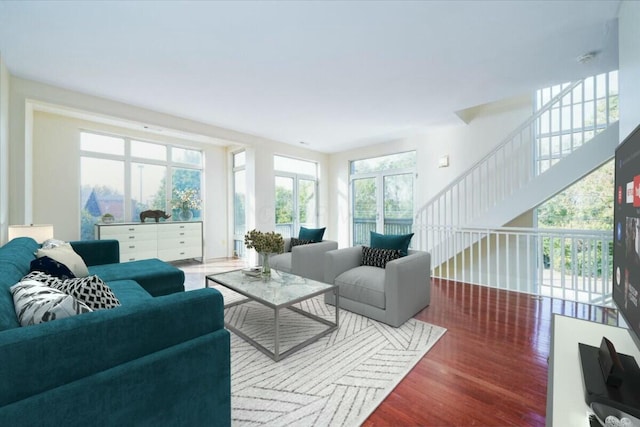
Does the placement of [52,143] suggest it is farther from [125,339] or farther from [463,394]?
[463,394]

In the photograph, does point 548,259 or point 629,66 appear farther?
point 548,259

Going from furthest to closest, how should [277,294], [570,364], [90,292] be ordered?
[277,294]
[90,292]
[570,364]

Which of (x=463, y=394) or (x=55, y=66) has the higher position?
(x=55, y=66)

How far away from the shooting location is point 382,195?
18.4 feet

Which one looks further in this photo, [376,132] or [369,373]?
[376,132]

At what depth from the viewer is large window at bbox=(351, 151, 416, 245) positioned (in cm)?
528

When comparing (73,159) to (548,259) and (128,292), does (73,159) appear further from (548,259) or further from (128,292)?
(548,259)

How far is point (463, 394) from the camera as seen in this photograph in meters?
1.55

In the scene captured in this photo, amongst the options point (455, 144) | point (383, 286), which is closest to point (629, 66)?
point (383, 286)

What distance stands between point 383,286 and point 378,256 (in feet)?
1.79

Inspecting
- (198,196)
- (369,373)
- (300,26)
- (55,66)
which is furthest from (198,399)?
(198,196)

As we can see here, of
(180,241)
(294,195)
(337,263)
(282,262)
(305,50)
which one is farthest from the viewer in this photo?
(294,195)

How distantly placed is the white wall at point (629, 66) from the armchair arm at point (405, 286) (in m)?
1.70

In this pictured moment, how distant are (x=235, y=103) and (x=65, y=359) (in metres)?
3.26
